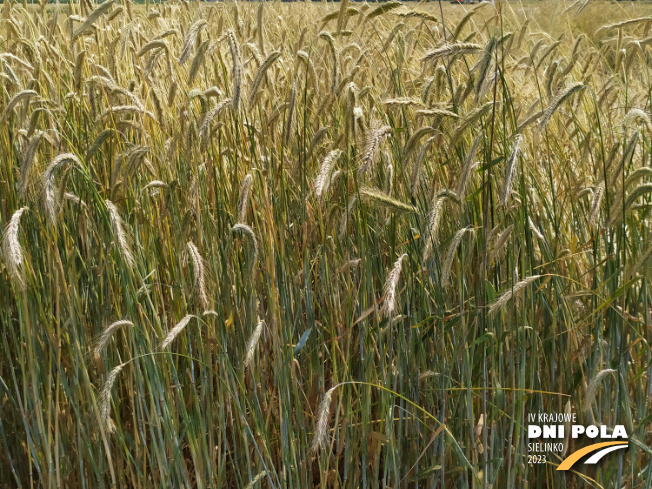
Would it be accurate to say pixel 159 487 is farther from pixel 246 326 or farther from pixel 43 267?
pixel 43 267

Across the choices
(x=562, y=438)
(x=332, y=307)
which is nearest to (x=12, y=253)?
(x=332, y=307)

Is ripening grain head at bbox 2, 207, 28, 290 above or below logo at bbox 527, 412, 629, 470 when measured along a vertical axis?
above

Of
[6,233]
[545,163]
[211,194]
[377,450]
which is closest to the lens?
[6,233]

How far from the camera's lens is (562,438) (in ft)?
4.36

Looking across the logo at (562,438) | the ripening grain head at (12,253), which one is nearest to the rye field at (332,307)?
the logo at (562,438)

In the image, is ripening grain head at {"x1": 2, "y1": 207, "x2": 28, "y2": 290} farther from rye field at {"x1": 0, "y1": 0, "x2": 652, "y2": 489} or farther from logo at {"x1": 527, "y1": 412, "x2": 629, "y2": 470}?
logo at {"x1": 527, "y1": 412, "x2": 629, "y2": 470}

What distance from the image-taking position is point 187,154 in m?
1.38

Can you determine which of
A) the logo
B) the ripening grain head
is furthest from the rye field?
the ripening grain head

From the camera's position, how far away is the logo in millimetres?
1295

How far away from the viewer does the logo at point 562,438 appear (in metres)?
1.29

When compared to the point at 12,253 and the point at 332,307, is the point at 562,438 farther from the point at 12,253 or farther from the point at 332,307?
the point at 12,253

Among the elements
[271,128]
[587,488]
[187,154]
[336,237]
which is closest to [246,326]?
[336,237]

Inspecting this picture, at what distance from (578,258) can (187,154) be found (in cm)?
100

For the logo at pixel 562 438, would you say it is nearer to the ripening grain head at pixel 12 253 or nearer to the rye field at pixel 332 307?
the rye field at pixel 332 307
